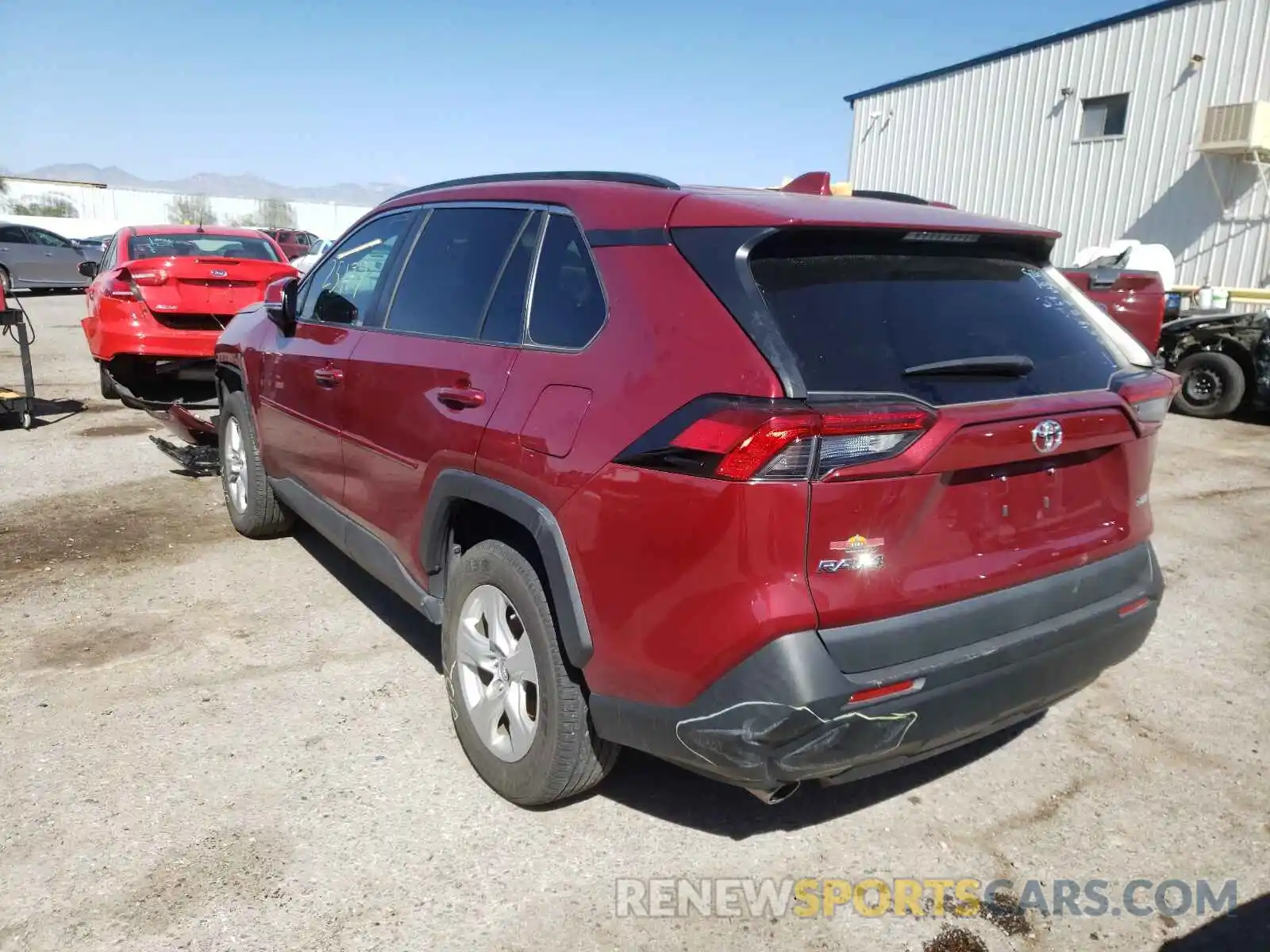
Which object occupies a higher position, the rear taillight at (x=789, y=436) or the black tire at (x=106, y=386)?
the rear taillight at (x=789, y=436)

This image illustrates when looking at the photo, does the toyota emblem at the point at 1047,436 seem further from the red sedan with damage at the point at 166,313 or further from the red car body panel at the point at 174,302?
the red car body panel at the point at 174,302

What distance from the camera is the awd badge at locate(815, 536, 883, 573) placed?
211 centimetres

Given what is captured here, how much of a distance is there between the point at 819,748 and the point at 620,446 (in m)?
0.85

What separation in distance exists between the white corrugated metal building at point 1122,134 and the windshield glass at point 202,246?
→ 14.3 meters

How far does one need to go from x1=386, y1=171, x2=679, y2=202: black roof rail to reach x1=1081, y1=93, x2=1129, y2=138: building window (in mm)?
17120

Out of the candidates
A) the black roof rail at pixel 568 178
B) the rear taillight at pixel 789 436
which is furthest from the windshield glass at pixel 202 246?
the rear taillight at pixel 789 436

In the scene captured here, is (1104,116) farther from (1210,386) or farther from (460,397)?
(460,397)

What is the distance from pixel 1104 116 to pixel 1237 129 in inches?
123

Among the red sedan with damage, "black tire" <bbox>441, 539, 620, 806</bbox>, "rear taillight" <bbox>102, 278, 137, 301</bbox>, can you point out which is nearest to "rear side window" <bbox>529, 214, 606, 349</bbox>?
"black tire" <bbox>441, 539, 620, 806</bbox>

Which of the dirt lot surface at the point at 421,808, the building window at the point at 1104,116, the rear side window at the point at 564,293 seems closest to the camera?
the dirt lot surface at the point at 421,808

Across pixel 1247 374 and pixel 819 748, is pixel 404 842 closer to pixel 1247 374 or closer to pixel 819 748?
pixel 819 748

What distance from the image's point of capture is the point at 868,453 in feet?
6.91

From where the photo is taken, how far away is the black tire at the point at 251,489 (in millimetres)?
5090

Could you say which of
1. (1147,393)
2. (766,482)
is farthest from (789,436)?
(1147,393)
